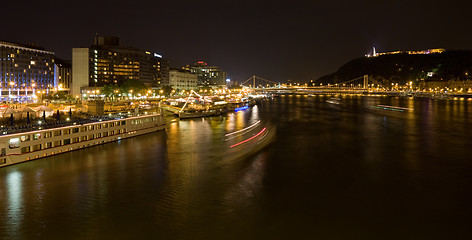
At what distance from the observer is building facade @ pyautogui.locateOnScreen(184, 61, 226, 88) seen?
345ft

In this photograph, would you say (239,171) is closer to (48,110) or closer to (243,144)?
(243,144)

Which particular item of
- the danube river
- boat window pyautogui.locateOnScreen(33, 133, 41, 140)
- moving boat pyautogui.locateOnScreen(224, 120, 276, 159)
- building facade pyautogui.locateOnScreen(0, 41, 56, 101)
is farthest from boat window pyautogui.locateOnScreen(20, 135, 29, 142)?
building facade pyautogui.locateOnScreen(0, 41, 56, 101)

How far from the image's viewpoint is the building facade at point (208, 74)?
10506 cm

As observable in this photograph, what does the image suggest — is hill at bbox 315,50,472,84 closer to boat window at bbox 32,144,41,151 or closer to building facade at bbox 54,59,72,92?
building facade at bbox 54,59,72,92

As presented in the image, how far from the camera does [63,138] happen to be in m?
11.8

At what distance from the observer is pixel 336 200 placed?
797 cm

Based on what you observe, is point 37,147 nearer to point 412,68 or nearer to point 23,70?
point 23,70

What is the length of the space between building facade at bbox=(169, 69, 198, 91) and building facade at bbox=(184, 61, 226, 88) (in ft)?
66.8

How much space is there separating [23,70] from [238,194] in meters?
46.4

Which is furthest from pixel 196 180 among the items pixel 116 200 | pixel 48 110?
pixel 48 110

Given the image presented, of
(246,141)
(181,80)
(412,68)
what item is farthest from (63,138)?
(412,68)

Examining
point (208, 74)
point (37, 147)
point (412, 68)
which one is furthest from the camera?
point (208, 74)

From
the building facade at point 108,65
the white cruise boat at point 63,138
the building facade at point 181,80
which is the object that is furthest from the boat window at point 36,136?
the building facade at point 181,80

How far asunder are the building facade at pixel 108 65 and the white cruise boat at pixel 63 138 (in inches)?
1523
